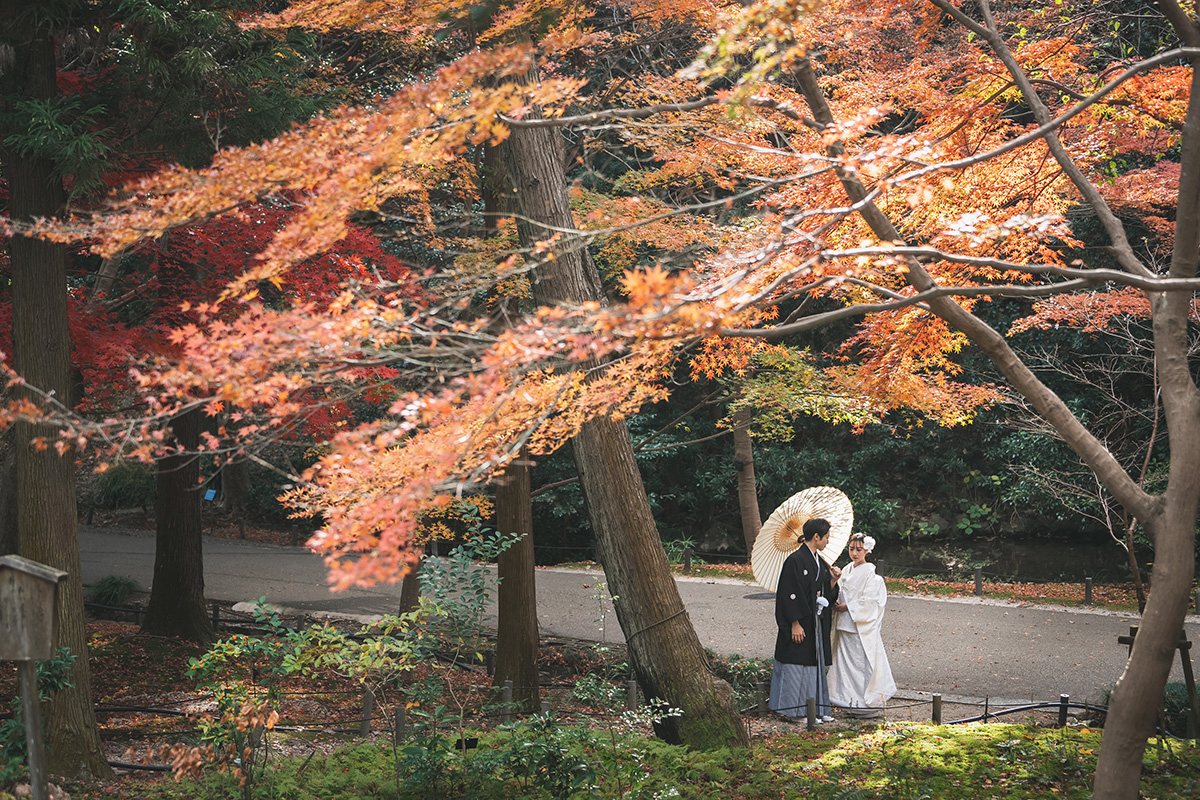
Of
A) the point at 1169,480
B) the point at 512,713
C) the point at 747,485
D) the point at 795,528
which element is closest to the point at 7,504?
the point at 512,713

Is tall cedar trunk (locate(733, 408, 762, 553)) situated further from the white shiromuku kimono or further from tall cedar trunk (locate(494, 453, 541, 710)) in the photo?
tall cedar trunk (locate(494, 453, 541, 710))

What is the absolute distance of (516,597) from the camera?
888cm

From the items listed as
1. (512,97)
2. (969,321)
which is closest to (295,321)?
(512,97)

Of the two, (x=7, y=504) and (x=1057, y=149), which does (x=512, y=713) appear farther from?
(x=7, y=504)

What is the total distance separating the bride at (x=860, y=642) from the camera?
7.94m

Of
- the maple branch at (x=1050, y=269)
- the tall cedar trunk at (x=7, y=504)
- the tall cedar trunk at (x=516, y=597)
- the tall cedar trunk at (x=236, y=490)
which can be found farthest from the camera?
the tall cedar trunk at (x=236, y=490)

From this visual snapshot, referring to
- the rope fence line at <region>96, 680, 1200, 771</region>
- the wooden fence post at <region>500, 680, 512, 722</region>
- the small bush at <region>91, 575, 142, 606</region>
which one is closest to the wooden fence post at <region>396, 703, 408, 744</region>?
the rope fence line at <region>96, 680, 1200, 771</region>

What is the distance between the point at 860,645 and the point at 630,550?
3.00m

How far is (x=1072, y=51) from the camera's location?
683 centimetres

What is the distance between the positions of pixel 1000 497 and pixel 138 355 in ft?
50.4

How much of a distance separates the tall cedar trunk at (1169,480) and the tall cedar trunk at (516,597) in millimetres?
5071

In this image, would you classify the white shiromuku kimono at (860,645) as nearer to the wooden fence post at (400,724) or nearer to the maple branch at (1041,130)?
the wooden fence post at (400,724)

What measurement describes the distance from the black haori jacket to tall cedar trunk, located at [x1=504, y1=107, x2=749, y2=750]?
144 cm

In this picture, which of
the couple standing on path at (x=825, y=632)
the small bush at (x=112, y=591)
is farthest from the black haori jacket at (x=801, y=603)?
the small bush at (x=112, y=591)
